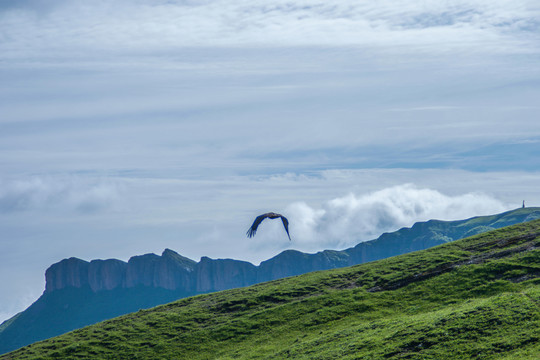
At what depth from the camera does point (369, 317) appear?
68.8 meters

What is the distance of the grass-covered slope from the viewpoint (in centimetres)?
5069

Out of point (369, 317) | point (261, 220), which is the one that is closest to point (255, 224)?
point (261, 220)

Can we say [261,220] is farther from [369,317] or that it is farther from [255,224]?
[369,317]

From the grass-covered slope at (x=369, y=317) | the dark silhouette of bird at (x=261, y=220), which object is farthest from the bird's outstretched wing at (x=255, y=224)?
the grass-covered slope at (x=369, y=317)

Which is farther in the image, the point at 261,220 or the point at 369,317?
the point at 369,317

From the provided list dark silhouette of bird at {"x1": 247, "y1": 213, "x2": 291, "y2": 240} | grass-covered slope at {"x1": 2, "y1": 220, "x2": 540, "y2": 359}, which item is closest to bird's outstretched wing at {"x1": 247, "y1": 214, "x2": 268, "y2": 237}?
dark silhouette of bird at {"x1": 247, "y1": 213, "x2": 291, "y2": 240}

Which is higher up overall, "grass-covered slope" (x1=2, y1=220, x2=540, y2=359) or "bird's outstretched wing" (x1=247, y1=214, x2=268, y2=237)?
"bird's outstretched wing" (x1=247, y1=214, x2=268, y2=237)

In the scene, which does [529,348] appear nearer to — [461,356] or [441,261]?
[461,356]

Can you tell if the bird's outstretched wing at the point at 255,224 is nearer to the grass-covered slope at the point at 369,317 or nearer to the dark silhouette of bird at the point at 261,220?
the dark silhouette of bird at the point at 261,220

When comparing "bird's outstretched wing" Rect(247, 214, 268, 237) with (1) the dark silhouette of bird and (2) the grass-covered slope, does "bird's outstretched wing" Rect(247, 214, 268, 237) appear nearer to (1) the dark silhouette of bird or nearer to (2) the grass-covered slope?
(1) the dark silhouette of bird

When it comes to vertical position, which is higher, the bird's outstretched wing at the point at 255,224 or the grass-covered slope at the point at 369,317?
the bird's outstretched wing at the point at 255,224

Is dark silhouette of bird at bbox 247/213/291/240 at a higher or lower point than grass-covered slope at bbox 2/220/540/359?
higher

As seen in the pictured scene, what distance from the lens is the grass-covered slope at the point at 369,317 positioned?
1996 inches

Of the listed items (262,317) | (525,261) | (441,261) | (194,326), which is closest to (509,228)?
(441,261)
